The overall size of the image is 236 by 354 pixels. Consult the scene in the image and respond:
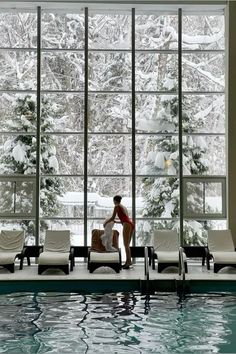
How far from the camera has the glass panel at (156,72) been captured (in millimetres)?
13320

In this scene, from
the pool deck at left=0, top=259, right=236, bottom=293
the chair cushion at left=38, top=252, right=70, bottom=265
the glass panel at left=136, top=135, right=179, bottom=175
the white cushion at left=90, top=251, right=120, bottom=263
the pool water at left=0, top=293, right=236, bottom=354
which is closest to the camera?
the pool water at left=0, top=293, right=236, bottom=354

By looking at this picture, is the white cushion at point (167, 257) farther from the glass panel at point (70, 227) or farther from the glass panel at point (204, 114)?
the glass panel at point (204, 114)

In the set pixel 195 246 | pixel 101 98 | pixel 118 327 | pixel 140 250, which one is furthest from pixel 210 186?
pixel 118 327

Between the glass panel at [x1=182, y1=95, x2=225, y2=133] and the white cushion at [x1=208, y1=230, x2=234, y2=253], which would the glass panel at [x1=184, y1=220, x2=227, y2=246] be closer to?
the white cushion at [x1=208, y1=230, x2=234, y2=253]

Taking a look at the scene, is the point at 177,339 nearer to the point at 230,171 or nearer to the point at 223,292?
the point at 223,292

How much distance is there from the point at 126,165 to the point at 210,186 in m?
2.17

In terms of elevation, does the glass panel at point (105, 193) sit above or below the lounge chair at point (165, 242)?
above

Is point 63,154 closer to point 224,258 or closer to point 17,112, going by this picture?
point 17,112

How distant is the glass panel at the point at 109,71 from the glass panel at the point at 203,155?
6.94ft

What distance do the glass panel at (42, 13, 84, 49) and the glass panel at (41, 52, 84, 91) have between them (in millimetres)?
250

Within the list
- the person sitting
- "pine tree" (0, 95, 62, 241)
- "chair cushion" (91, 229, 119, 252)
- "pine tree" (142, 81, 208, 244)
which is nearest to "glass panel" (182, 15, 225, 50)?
"pine tree" (142, 81, 208, 244)

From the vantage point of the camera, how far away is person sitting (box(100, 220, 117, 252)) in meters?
11.6

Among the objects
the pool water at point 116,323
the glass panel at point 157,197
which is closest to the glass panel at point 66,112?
the glass panel at point 157,197

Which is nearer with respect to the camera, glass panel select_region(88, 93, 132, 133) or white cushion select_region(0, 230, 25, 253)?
white cushion select_region(0, 230, 25, 253)
